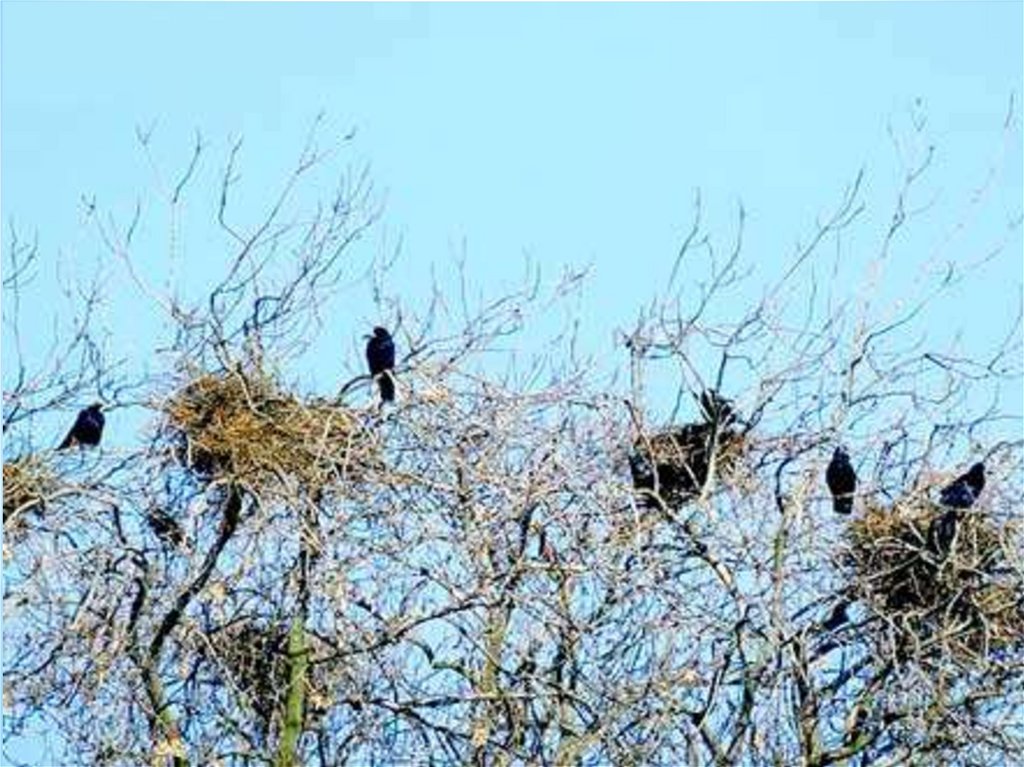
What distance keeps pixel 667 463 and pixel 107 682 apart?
2.75 metres

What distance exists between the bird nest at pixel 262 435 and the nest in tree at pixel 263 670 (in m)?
1.06

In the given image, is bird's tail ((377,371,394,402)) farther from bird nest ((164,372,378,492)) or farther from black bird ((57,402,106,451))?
black bird ((57,402,106,451))

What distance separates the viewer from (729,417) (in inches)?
508

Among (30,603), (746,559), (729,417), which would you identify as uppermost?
(729,417)

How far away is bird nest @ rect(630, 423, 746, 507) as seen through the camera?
12.8 meters

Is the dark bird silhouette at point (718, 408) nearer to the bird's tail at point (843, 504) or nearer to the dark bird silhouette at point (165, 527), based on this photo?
the bird's tail at point (843, 504)

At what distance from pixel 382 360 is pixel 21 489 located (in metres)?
1.80

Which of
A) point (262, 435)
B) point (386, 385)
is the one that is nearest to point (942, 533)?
point (386, 385)

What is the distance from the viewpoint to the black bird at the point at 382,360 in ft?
39.4

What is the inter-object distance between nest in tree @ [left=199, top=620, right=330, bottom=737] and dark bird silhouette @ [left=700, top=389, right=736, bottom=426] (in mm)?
2111

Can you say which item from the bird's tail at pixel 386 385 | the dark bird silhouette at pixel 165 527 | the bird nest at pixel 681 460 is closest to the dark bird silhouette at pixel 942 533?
the bird nest at pixel 681 460

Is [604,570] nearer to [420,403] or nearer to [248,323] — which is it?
[420,403]

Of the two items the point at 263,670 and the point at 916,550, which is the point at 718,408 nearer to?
the point at 916,550

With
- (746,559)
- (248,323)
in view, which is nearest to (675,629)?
(746,559)
